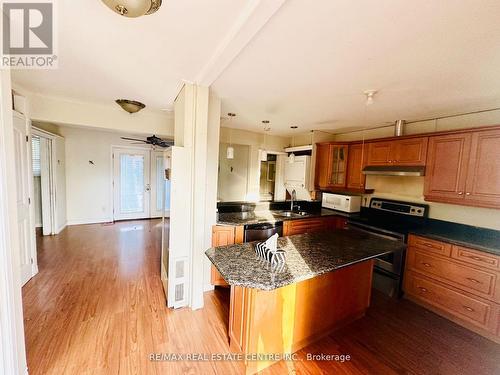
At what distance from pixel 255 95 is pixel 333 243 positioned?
1.78 meters

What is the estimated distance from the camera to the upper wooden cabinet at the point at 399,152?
2.79 meters

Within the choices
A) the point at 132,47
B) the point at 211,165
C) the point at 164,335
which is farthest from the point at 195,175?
the point at 164,335

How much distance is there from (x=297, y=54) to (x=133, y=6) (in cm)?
103

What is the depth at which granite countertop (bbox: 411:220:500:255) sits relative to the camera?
7.18 ft

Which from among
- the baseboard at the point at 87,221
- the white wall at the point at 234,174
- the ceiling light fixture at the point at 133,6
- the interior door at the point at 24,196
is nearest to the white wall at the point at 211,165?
the ceiling light fixture at the point at 133,6

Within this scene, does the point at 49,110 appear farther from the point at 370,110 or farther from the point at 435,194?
the point at 435,194

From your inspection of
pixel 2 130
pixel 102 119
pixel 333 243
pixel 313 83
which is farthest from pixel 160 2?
pixel 102 119

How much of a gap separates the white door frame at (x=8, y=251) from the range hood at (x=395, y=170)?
3.83 metres

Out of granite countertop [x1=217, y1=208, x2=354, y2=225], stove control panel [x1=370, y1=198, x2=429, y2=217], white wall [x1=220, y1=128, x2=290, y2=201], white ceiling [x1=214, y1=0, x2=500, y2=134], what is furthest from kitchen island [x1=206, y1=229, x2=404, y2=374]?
white wall [x1=220, y1=128, x2=290, y2=201]

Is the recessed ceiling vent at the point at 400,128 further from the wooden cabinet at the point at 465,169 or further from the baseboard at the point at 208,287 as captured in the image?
the baseboard at the point at 208,287

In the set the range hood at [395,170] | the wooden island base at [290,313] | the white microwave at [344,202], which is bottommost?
the wooden island base at [290,313]

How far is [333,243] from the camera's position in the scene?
2.09 m
